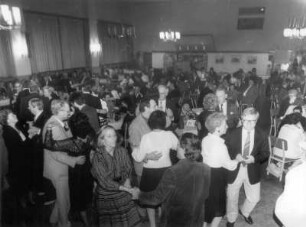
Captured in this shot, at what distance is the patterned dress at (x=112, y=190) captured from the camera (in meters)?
2.41

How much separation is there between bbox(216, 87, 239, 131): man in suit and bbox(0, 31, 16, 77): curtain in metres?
7.73

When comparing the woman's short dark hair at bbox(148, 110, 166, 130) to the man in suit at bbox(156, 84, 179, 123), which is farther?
the man in suit at bbox(156, 84, 179, 123)

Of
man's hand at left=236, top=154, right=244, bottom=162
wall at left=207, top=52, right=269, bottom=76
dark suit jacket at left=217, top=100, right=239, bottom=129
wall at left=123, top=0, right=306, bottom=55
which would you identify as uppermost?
wall at left=123, top=0, right=306, bottom=55

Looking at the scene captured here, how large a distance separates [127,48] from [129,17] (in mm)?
2002

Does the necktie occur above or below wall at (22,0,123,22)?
below

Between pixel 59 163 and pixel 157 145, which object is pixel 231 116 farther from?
pixel 59 163

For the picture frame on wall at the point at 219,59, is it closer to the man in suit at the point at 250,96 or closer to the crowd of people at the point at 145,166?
the man in suit at the point at 250,96

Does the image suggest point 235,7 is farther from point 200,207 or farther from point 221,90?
point 200,207

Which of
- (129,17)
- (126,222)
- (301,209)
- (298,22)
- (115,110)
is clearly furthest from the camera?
(129,17)

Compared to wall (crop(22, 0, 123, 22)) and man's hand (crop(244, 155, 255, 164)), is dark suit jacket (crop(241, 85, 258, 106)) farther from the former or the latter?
wall (crop(22, 0, 123, 22))

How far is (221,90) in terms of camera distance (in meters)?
4.24

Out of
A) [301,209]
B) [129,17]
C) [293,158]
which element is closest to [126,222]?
[301,209]

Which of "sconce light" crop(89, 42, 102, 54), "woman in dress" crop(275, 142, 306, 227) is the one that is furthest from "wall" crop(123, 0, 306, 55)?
"woman in dress" crop(275, 142, 306, 227)

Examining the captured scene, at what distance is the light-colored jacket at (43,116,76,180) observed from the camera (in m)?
2.81
